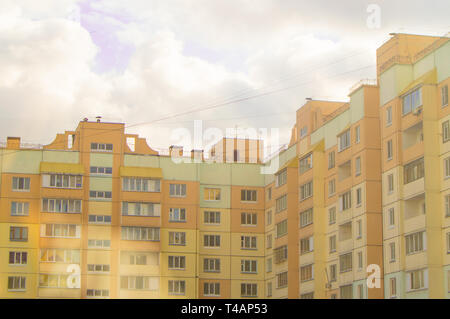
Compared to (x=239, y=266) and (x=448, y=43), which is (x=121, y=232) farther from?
(x=448, y=43)

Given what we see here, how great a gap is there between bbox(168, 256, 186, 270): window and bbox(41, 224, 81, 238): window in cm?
1287

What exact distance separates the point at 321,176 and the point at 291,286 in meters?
15.0

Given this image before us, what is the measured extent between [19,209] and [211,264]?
87.9ft

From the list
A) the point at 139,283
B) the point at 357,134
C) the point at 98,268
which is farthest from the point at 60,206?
the point at 357,134

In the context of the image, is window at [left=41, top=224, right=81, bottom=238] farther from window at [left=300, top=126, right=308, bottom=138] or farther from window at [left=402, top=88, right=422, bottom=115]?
window at [left=402, top=88, right=422, bottom=115]

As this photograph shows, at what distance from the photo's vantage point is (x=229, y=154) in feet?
409

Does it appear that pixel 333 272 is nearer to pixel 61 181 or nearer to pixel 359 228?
pixel 359 228

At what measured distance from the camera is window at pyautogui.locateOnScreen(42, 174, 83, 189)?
105m

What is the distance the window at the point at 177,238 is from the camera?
359ft

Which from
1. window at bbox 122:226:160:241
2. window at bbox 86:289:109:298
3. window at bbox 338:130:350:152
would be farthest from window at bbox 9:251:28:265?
window at bbox 338:130:350:152

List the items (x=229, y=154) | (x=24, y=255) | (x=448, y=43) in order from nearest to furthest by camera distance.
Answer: (x=448, y=43)
(x=24, y=255)
(x=229, y=154)

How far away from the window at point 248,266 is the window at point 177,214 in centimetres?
1057

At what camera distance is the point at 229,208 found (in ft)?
372

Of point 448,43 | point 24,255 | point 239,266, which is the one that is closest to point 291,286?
point 239,266
